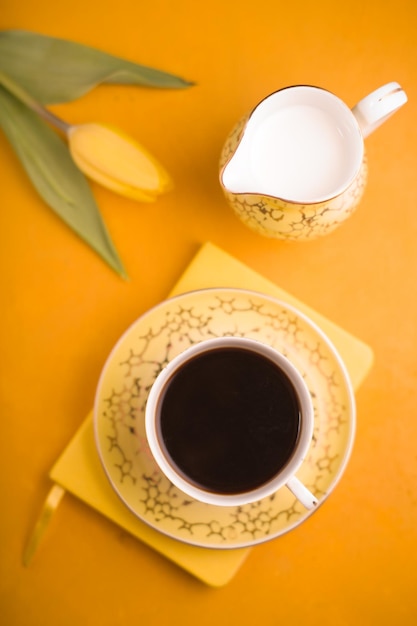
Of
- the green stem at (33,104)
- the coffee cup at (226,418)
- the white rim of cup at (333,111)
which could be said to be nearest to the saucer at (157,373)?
the coffee cup at (226,418)

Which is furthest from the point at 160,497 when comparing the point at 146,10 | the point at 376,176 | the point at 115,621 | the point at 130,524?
the point at 146,10

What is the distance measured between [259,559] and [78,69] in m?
0.65

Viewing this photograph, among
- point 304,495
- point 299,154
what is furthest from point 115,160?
point 304,495

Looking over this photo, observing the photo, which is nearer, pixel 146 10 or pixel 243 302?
pixel 243 302

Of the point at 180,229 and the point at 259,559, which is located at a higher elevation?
the point at 180,229

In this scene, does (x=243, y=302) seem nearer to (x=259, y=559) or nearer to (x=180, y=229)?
(x=180, y=229)

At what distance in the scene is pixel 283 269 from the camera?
0.81m

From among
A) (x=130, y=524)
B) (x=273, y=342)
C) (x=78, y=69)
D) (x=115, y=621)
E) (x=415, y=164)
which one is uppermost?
(x=415, y=164)

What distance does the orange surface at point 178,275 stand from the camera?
0.80m

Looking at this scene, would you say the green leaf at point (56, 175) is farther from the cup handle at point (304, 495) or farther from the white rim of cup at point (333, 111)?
the cup handle at point (304, 495)

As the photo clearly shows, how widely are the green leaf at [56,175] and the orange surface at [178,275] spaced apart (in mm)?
31

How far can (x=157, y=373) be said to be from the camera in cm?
72

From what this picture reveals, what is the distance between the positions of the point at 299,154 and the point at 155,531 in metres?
0.46

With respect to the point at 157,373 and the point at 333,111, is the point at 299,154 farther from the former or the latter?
the point at 157,373
